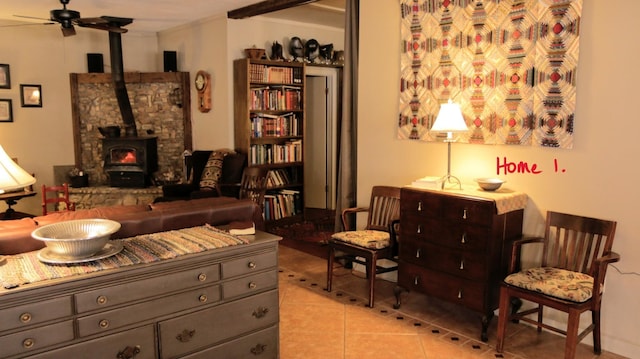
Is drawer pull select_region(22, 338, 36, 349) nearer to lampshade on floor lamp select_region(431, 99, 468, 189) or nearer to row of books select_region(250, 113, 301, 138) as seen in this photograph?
lampshade on floor lamp select_region(431, 99, 468, 189)

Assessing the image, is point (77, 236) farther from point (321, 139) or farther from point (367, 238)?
point (321, 139)

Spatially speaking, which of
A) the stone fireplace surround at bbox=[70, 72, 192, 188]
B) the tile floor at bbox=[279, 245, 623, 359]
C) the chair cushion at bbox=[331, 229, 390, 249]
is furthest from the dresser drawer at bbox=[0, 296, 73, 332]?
the stone fireplace surround at bbox=[70, 72, 192, 188]

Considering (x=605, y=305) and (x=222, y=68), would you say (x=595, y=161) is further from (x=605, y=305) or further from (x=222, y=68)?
(x=222, y=68)

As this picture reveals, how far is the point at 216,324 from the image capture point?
255 cm

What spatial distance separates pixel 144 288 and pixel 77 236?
432 mm

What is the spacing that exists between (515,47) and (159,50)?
5778 mm

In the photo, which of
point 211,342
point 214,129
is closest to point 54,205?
point 214,129

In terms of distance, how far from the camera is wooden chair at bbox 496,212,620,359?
111 inches

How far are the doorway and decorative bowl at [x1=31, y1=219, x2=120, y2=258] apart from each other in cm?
476

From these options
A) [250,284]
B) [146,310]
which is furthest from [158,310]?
[250,284]

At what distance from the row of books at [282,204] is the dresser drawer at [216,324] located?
374 centimetres

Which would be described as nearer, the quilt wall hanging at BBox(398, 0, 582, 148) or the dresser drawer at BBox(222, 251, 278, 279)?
the dresser drawer at BBox(222, 251, 278, 279)

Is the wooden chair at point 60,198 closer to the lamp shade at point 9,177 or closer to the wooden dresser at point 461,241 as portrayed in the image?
the lamp shade at point 9,177

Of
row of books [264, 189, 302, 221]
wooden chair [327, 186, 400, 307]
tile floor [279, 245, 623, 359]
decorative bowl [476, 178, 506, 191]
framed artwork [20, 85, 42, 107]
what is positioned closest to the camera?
tile floor [279, 245, 623, 359]
